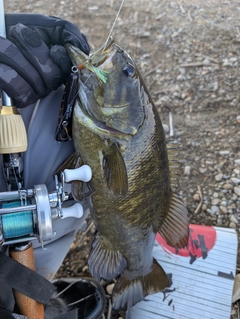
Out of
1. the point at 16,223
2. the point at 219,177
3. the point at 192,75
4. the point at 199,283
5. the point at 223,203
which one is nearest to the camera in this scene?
Result: the point at 16,223

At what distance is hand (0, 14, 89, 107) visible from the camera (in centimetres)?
148

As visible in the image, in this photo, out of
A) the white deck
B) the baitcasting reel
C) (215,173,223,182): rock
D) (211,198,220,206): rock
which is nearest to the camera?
the baitcasting reel

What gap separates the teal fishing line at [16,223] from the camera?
137 centimetres

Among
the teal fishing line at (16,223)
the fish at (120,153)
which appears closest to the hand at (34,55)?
the fish at (120,153)

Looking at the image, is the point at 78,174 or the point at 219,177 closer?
the point at 78,174

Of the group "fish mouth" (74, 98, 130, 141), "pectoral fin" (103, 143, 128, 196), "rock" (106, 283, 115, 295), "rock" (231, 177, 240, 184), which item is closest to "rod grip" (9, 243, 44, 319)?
"pectoral fin" (103, 143, 128, 196)

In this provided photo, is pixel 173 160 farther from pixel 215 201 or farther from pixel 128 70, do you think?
pixel 215 201

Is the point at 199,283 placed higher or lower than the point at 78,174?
lower

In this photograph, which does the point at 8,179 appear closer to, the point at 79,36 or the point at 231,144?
the point at 79,36

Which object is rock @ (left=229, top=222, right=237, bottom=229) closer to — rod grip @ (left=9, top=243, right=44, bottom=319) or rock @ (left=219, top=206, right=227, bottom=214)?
rock @ (left=219, top=206, right=227, bottom=214)

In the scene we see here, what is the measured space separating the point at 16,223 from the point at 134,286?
94 centimetres

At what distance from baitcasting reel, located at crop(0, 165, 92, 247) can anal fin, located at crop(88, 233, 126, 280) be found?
1.96 feet

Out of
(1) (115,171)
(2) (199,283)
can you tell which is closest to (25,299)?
(1) (115,171)

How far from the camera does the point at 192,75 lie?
11.7ft
